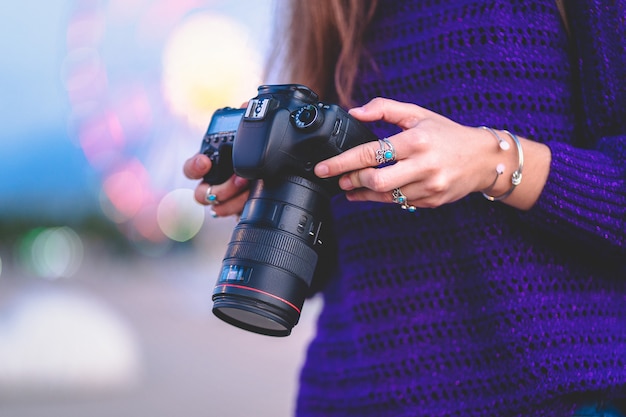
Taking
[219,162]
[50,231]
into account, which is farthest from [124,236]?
[219,162]

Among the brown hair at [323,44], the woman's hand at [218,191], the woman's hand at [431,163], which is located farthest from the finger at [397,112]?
the woman's hand at [218,191]

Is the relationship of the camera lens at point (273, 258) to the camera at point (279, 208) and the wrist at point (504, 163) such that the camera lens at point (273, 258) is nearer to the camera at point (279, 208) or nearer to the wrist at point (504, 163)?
the camera at point (279, 208)

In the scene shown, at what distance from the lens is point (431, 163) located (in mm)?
1030

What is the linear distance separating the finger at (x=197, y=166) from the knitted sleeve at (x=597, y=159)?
60 centimetres

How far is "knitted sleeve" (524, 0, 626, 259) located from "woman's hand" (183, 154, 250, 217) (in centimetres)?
55

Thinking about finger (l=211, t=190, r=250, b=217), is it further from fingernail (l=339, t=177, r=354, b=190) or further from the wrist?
the wrist

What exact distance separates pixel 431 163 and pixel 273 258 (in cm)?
29

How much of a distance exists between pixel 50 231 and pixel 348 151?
1884 cm

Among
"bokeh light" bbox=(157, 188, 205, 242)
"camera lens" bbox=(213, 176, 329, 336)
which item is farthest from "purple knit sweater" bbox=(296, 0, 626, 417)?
"bokeh light" bbox=(157, 188, 205, 242)

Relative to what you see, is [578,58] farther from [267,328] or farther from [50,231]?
[50,231]

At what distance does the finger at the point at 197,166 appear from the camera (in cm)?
145

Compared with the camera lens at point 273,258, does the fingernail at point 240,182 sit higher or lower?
higher

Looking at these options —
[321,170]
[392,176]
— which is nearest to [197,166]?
[321,170]

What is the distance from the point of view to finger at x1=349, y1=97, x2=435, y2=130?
3.59 feet
